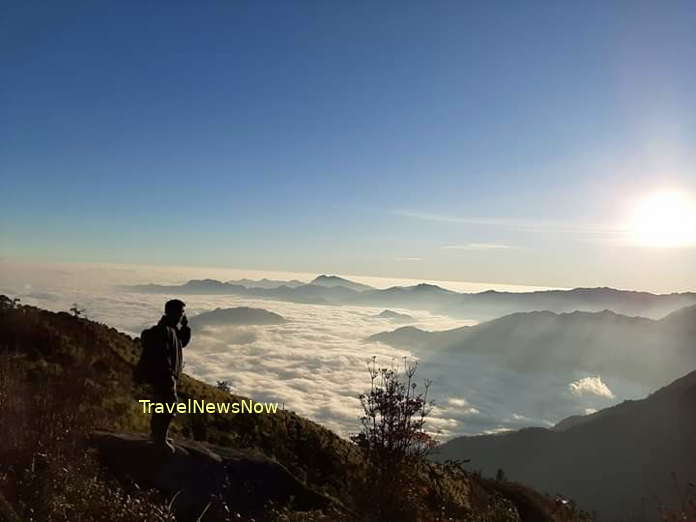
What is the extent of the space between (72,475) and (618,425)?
443ft

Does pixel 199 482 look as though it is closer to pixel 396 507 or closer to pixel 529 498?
pixel 396 507

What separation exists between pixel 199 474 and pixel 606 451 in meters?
123

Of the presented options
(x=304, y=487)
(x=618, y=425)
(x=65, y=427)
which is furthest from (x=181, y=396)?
(x=618, y=425)

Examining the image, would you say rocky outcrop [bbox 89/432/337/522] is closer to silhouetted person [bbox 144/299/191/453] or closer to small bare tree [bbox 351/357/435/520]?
silhouetted person [bbox 144/299/191/453]

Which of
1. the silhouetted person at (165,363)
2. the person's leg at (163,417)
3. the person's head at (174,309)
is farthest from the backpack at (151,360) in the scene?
the person's head at (174,309)

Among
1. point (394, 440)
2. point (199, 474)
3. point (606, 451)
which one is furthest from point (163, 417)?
point (606, 451)

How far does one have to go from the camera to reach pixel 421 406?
9922mm

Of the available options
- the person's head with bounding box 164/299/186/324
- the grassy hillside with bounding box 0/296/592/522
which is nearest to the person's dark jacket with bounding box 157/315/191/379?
the person's head with bounding box 164/299/186/324

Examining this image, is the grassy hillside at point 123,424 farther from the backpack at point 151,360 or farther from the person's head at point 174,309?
the person's head at point 174,309

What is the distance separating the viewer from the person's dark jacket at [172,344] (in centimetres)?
936

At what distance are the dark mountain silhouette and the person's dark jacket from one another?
93.4 metres

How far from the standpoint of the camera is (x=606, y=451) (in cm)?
11044

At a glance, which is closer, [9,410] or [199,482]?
[9,410]

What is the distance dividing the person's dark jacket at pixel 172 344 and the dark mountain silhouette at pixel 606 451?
93412mm
